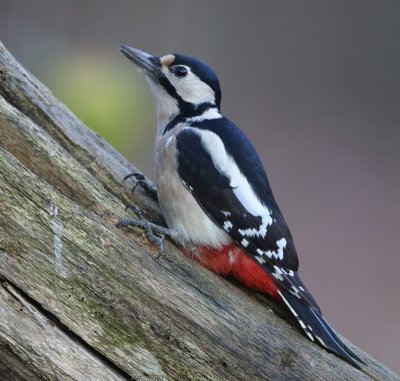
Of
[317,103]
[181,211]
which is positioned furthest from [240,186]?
[317,103]

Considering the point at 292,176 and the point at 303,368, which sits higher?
the point at 292,176

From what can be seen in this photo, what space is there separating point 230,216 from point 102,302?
0.57 meters

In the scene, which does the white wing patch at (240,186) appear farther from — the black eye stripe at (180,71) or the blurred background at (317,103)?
the blurred background at (317,103)

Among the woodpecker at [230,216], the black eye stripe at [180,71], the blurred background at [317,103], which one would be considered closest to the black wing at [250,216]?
the woodpecker at [230,216]

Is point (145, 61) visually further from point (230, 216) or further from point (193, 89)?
point (230, 216)

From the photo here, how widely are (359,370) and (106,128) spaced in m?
1.29

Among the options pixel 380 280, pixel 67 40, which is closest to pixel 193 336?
pixel 67 40

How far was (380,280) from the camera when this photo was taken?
5.40 m

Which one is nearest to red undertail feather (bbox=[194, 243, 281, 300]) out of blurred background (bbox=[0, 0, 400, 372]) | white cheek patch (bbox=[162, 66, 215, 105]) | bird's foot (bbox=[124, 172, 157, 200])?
bird's foot (bbox=[124, 172, 157, 200])

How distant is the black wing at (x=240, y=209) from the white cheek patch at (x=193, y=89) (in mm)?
279

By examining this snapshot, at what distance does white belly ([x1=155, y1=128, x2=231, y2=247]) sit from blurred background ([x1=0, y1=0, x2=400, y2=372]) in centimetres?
215

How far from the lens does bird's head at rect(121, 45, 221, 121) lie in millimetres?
2779

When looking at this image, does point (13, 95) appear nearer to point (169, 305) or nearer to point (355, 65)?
point (169, 305)

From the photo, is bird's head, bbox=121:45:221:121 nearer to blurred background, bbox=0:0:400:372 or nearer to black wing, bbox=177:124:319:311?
black wing, bbox=177:124:319:311
